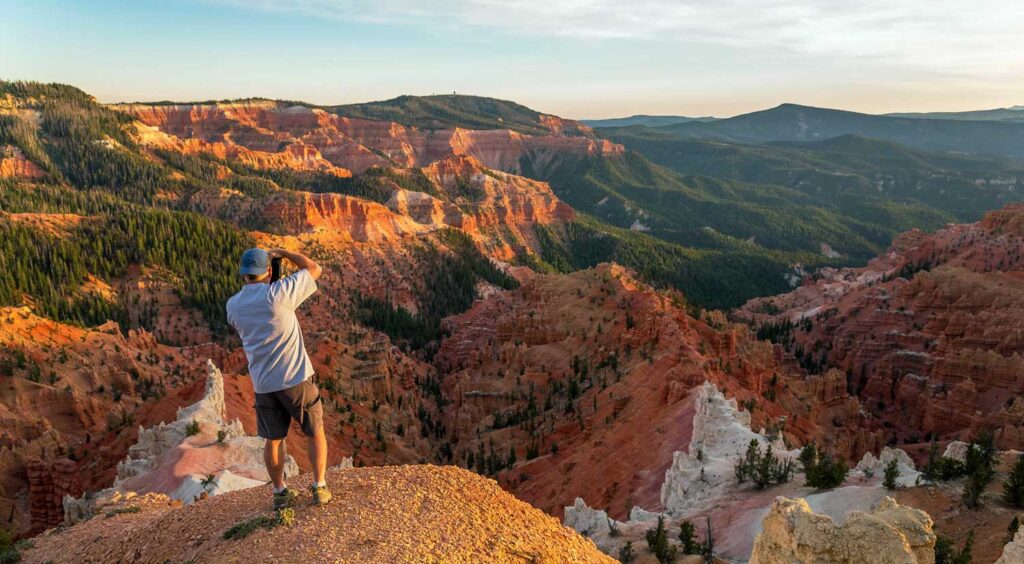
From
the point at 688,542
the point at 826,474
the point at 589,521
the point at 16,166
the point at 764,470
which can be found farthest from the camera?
the point at 16,166

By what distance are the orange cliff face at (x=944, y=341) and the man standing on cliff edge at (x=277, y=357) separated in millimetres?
38881

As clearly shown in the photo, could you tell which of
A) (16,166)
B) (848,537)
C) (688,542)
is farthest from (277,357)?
(16,166)

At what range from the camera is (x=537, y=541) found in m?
7.84

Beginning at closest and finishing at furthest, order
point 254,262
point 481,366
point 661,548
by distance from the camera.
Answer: point 254,262 < point 661,548 < point 481,366

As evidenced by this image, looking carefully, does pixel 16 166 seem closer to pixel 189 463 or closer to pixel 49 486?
pixel 49 486

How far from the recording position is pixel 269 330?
6812mm

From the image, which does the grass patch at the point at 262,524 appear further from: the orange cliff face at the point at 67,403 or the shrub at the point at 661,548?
the orange cliff face at the point at 67,403

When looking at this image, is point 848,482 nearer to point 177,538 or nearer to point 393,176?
point 177,538

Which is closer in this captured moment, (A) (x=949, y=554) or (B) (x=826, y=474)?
(A) (x=949, y=554)

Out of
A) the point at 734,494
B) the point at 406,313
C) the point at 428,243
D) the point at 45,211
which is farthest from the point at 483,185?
the point at 734,494

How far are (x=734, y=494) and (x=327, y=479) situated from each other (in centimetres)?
1430

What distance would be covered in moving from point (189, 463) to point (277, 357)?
49.1 ft

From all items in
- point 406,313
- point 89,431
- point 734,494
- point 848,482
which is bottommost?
point 406,313

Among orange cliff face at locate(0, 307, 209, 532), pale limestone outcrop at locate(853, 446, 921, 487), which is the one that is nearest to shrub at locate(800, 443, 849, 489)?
pale limestone outcrop at locate(853, 446, 921, 487)
